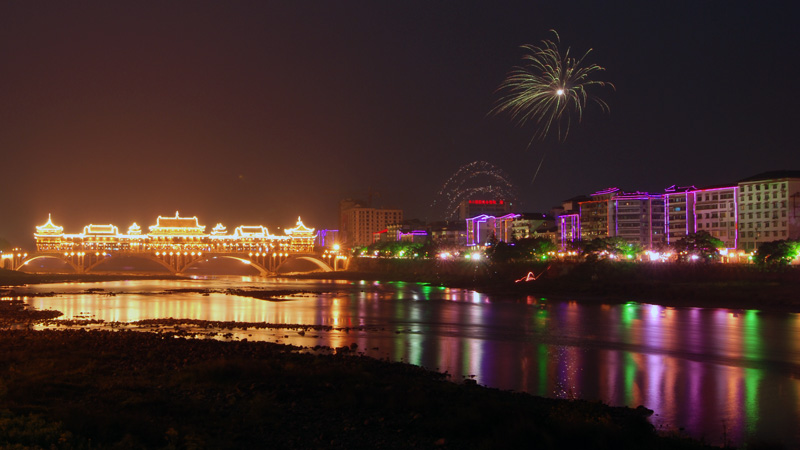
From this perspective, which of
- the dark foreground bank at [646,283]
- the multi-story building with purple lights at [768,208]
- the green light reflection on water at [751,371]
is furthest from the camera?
the multi-story building with purple lights at [768,208]

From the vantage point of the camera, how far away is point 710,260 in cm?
6756

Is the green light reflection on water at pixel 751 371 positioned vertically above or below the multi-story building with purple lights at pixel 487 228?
below

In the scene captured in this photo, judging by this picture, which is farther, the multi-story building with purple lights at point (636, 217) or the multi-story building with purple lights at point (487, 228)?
the multi-story building with purple lights at point (487, 228)

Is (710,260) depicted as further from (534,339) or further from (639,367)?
(639,367)

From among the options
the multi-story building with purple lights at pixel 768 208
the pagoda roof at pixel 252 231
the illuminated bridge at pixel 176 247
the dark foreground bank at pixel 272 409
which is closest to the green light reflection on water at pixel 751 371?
the dark foreground bank at pixel 272 409

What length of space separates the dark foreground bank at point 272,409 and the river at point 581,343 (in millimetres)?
2508

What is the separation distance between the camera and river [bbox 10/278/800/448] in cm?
1858

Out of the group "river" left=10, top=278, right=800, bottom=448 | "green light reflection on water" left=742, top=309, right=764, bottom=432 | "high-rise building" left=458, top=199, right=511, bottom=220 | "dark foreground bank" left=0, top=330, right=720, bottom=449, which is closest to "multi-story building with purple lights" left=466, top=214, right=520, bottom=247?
"high-rise building" left=458, top=199, right=511, bottom=220

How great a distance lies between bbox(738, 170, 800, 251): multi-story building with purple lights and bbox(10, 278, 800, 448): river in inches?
1431

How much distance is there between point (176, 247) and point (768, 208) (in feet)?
278

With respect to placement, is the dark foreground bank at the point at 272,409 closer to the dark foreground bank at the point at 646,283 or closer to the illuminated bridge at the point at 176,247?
the dark foreground bank at the point at 646,283

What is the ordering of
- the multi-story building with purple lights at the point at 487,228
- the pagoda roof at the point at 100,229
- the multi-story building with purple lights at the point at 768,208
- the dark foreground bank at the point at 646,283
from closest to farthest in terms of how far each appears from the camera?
1. the dark foreground bank at the point at 646,283
2. the multi-story building with purple lights at the point at 768,208
3. the pagoda roof at the point at 100,229
4. the multi-story building with purple lights at the point at 487,228

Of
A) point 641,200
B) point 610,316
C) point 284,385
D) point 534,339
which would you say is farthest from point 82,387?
point 641,200

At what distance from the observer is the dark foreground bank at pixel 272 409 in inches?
474
